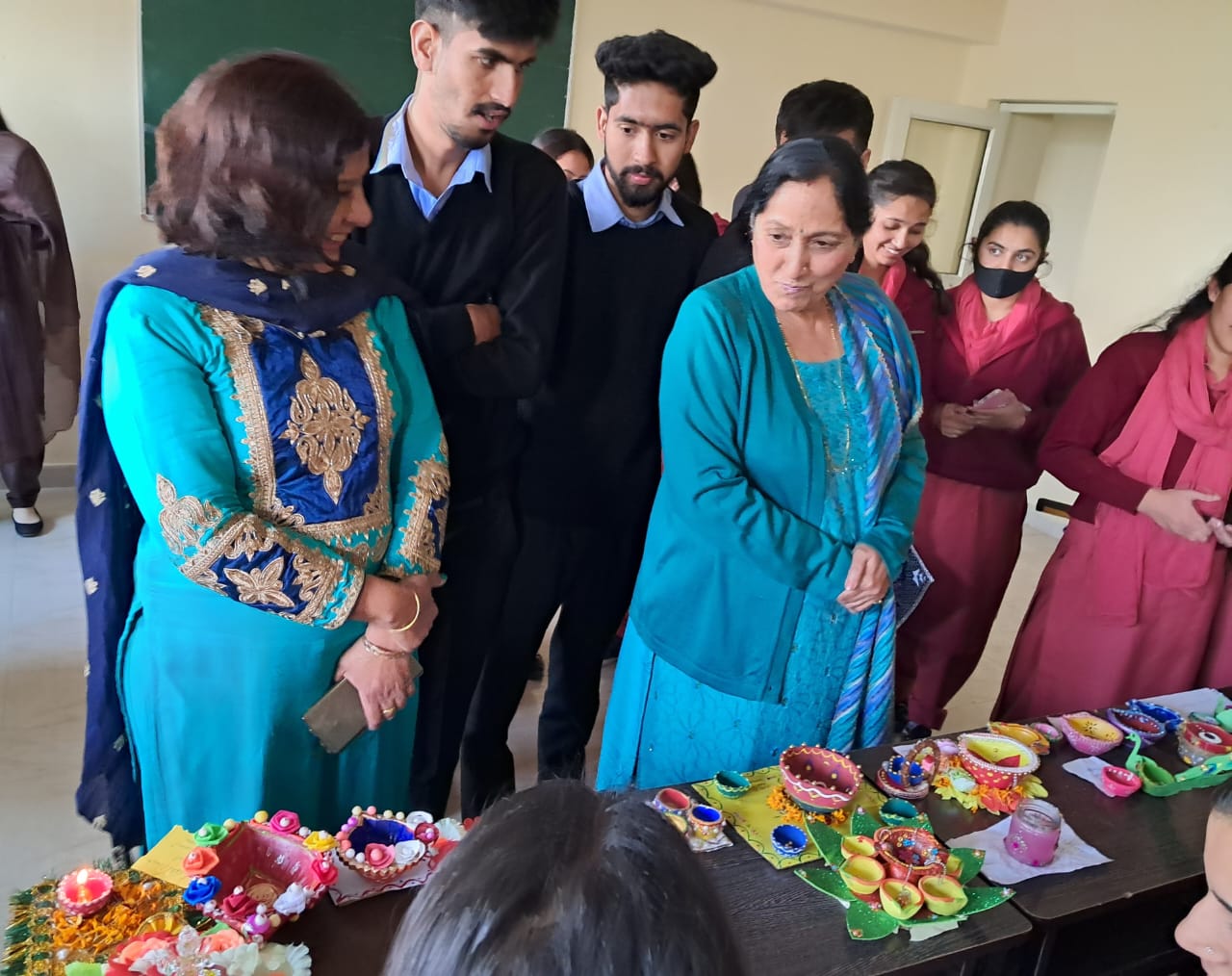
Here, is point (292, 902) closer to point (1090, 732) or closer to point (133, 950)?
point (133, 950)

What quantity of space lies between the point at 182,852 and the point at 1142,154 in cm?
510

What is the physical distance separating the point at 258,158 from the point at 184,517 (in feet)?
1.47

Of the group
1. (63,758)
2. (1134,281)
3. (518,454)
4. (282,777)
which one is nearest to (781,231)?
(518,454)

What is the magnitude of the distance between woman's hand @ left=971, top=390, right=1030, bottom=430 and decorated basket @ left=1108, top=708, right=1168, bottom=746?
0.84 meters

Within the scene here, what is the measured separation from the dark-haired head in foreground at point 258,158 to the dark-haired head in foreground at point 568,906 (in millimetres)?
901

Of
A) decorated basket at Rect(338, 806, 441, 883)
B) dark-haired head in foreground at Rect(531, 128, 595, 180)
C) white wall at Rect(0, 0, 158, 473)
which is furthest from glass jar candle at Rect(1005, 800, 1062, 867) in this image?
white wall at Rect(0, 0, 158, 473)

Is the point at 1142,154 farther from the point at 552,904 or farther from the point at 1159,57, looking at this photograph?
the point at 552,904

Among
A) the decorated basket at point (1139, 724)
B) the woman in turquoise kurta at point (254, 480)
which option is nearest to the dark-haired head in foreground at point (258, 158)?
the woman in turquoise kurta at point (254, 480)

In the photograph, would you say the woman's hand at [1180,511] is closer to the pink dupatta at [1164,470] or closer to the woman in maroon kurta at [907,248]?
the pink dupatta at [1164,470]

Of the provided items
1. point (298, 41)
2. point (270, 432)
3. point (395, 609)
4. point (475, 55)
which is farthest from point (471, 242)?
point (298, 41)

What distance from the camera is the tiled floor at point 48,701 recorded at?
6.66 ft

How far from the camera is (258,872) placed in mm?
1070

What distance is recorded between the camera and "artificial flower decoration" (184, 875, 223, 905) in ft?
3.14

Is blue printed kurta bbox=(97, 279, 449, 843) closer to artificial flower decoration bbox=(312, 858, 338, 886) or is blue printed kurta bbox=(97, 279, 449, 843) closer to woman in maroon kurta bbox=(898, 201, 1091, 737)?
artificial flower decoration bbox=(312, 858, 338, 886)
